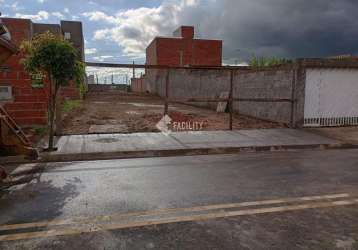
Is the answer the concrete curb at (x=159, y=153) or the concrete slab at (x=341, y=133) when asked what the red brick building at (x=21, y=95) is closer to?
the concrete curb at (x=159, y=153)

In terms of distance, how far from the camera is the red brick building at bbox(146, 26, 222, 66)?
154 feet

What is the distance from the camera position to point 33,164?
24.5ft

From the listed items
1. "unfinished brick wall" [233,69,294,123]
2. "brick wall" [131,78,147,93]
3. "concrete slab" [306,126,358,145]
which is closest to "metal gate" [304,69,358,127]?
"concrete slab" [306,126,358,145]

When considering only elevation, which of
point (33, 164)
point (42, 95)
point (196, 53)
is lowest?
point (33, 164)

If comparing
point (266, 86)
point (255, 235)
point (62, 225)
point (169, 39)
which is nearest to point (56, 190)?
point (62, 225)

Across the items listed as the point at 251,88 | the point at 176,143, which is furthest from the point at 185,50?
the point at 176,143

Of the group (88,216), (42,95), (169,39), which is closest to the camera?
(88,216)

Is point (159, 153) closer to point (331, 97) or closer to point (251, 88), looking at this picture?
point (331, 97)

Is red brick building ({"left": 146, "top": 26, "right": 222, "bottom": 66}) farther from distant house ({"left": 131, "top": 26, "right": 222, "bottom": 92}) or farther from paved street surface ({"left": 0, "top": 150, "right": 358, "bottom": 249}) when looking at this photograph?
paved street surface ({"left": 0, "top": 150, "right": 358, "bottom": 249})

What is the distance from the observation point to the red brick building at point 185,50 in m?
47.0

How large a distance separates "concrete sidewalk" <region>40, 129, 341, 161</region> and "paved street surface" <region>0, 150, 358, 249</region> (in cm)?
101

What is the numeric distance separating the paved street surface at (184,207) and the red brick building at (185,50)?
4116cm

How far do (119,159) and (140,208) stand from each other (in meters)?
3.63

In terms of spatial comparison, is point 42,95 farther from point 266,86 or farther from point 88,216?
point 266,86
